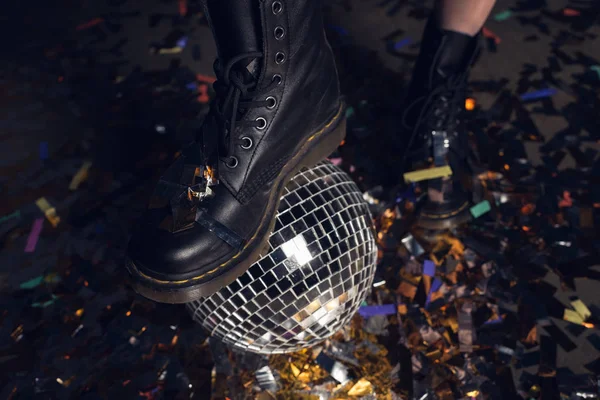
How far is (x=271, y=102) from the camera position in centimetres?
158

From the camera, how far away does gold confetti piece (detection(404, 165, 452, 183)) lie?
221cm

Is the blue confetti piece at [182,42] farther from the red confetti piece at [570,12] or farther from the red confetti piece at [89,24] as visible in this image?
the red confetti piece at [570,12]

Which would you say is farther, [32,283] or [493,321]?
[32,283]

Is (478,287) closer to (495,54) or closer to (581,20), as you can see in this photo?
(495,54)

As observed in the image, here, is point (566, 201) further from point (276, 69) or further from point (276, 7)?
point (276, 7)

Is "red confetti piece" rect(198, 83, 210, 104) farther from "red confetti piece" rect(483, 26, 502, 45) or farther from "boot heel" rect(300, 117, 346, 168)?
"red confetti piece" rect(483, 26, 502, 45)

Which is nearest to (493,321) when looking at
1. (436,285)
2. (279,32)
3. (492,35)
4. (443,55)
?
(436,285)

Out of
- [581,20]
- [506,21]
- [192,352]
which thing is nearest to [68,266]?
[192,352]

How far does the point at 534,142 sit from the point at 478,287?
1007 mm

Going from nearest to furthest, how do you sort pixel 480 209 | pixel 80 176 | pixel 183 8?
pixel 480 209, pixel 80 176, pixel 183 8

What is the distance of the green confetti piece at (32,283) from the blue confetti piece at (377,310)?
4.85ft

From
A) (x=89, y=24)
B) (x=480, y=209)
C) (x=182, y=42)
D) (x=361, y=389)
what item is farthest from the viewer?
(x=89, y=24)

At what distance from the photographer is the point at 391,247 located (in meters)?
2.18

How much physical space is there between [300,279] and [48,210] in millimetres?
1643
